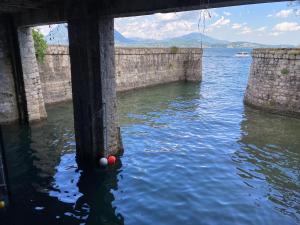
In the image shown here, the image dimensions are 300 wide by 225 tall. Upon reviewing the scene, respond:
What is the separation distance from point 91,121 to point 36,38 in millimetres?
10487

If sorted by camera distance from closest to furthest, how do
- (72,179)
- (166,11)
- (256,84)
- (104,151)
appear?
(166,11) → (72,179) → (104,151) → (256,84)

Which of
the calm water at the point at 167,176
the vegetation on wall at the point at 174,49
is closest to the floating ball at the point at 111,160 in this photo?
the calm water at the point at 167,176

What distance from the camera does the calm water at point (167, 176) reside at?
7227 millimetres

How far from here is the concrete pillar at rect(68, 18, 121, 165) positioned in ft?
28.9

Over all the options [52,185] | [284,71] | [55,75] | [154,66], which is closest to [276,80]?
[284,71]

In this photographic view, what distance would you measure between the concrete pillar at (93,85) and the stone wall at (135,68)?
432 inches

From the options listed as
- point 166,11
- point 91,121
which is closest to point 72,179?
point 91,121

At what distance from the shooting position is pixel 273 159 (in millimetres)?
11133

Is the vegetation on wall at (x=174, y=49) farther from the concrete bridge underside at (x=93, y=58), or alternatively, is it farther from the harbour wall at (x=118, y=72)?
the concrete bridge underside at (x=93, y=58)

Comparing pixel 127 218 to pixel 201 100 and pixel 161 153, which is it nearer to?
pixel 161 153

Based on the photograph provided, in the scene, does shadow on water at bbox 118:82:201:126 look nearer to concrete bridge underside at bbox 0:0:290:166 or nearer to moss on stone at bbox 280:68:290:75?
concrete bridge underside at bbox 0:0:290:166

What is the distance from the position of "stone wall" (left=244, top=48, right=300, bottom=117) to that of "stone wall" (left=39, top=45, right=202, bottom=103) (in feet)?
40.0

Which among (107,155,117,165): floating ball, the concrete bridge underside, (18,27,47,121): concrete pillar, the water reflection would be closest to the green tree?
(18,27,47,121): concrete pillar

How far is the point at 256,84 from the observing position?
20438mm
